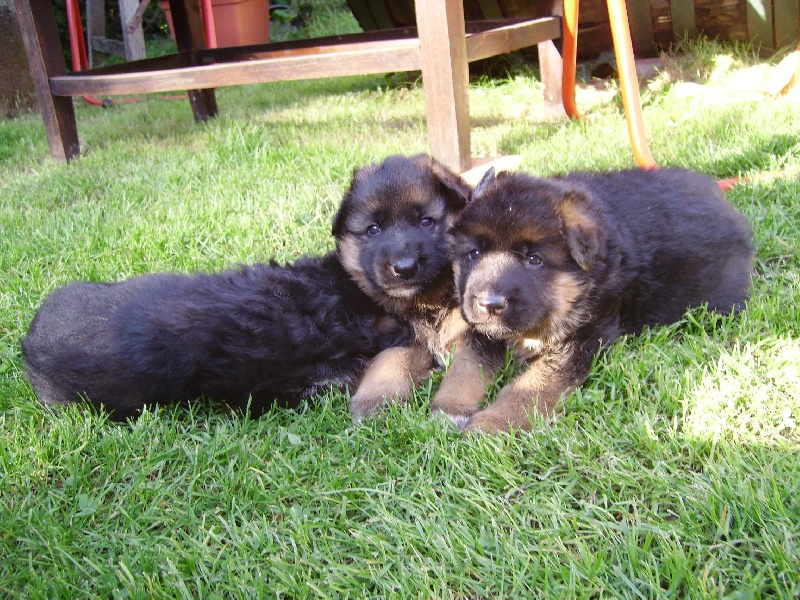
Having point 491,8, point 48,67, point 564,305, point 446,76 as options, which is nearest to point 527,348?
point 564,305

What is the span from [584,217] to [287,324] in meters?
1.07

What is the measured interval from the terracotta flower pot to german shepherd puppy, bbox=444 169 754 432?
7268 millimetres

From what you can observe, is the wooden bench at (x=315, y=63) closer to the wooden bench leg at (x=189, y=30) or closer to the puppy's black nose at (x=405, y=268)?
the wooden bench leg at (x=189, y=30)

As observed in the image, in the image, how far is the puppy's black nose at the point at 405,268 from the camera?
8.48 feet

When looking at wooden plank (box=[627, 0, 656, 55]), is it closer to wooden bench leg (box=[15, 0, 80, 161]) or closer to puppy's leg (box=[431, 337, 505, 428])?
wooden bench leg (box=[15, 0, 80, 161])

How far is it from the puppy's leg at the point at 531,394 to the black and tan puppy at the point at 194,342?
1.94ft

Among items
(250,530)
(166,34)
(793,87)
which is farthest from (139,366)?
(166,34)

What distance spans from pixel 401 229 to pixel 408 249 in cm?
14

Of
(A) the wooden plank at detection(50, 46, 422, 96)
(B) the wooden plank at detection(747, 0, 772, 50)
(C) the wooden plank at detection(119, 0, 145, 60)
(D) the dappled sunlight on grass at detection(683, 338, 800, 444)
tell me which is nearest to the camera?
(D) the dappled sunlight on grass at detection(683, 338, 800, 444)

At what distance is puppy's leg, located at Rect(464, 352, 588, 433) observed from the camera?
7.28 ft

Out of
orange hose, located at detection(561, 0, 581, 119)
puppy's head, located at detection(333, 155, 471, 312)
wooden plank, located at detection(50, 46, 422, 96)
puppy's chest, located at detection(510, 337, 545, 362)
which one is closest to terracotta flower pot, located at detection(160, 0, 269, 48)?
wooden plank, located at detection(50, 46, 422, 96)

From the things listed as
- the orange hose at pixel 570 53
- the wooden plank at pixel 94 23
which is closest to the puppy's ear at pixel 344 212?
the orange hose at pixel 570 53

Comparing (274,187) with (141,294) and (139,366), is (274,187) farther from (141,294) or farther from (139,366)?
(139,366)

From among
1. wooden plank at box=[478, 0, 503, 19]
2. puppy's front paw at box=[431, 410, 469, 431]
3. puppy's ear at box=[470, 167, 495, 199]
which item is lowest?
puppy's front paw at box=[431, 410, 469, 431]
